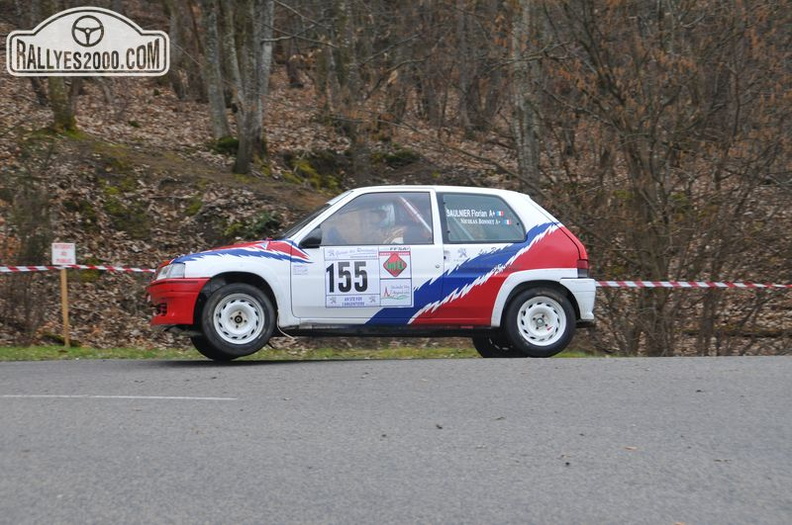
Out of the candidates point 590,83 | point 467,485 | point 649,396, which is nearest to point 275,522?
point 467,485

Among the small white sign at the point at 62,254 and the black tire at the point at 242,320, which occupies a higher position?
the small white sign at the point at 62,254

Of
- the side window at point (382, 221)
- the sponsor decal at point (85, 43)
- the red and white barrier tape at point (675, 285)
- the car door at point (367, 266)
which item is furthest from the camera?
the sponsor decal at point (85, 43)

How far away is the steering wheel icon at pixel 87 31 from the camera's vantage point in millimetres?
21578

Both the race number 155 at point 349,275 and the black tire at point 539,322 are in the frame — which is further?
the black tire at point 539,322

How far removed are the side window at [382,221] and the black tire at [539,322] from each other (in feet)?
4.16

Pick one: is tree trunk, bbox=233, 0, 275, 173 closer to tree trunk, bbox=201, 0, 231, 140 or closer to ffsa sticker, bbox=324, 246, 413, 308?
tree trunk, bbox=201, 0, 231, 140

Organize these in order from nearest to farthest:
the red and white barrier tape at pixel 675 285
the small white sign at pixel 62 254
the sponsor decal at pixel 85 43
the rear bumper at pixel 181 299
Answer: the rear bumper at pixel 181 299, the small white sign at pixel 62 254, the red and white barrier tape at pixel 675 285, the sponsor decal at pixel 85 43

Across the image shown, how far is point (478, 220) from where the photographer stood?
1209 centimetres

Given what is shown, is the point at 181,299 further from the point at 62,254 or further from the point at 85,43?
the point at 85,43

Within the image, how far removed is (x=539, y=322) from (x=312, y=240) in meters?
2.73

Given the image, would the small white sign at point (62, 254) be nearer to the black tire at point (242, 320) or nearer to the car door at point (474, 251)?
the black tire at point (242, 320)

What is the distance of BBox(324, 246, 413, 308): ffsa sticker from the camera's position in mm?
11602

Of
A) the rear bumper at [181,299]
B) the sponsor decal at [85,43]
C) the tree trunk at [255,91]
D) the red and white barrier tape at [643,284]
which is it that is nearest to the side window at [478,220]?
the rear bumper at [181,299]

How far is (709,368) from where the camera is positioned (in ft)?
35.8
